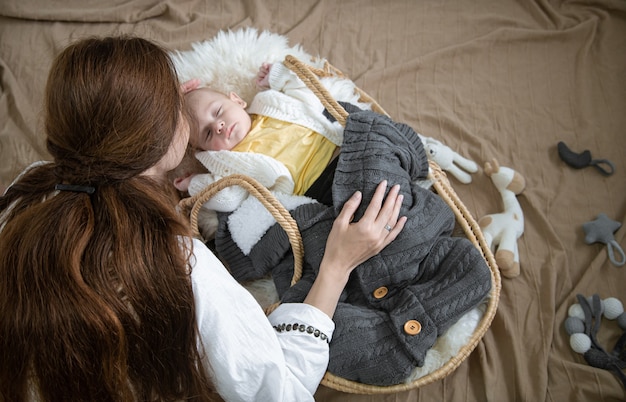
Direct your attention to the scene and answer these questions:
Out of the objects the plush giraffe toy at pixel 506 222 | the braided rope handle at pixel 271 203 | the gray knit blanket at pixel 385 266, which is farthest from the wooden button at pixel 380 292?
the plush giraffe toy at pixel 506 222

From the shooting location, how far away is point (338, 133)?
1350 millimetres

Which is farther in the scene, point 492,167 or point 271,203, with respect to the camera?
point 492,167

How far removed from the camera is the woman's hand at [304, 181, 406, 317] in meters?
1.05

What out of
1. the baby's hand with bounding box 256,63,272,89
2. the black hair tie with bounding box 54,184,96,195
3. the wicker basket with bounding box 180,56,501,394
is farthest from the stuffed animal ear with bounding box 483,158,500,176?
the black hair tie with bounding box 54,184,96,195

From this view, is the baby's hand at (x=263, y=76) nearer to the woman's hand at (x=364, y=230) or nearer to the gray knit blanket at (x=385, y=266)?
the gray knit blanket at (x=385, y=266)

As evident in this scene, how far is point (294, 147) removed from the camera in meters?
1.32

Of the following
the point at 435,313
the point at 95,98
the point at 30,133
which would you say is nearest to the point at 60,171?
the point at 95,98

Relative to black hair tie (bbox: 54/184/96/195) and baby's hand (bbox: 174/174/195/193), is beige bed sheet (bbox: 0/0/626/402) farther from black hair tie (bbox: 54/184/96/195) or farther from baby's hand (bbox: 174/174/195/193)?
black hair tie (bbox: 54/184/96/195)

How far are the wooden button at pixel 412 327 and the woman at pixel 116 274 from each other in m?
0.23

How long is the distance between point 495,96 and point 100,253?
1298 mm

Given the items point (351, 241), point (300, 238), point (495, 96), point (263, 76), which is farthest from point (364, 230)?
point (495, 96)

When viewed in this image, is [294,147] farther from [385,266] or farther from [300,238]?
[385,266]

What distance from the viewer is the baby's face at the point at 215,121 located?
4.23ft

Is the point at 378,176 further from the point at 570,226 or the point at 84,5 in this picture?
the point at 84,5
